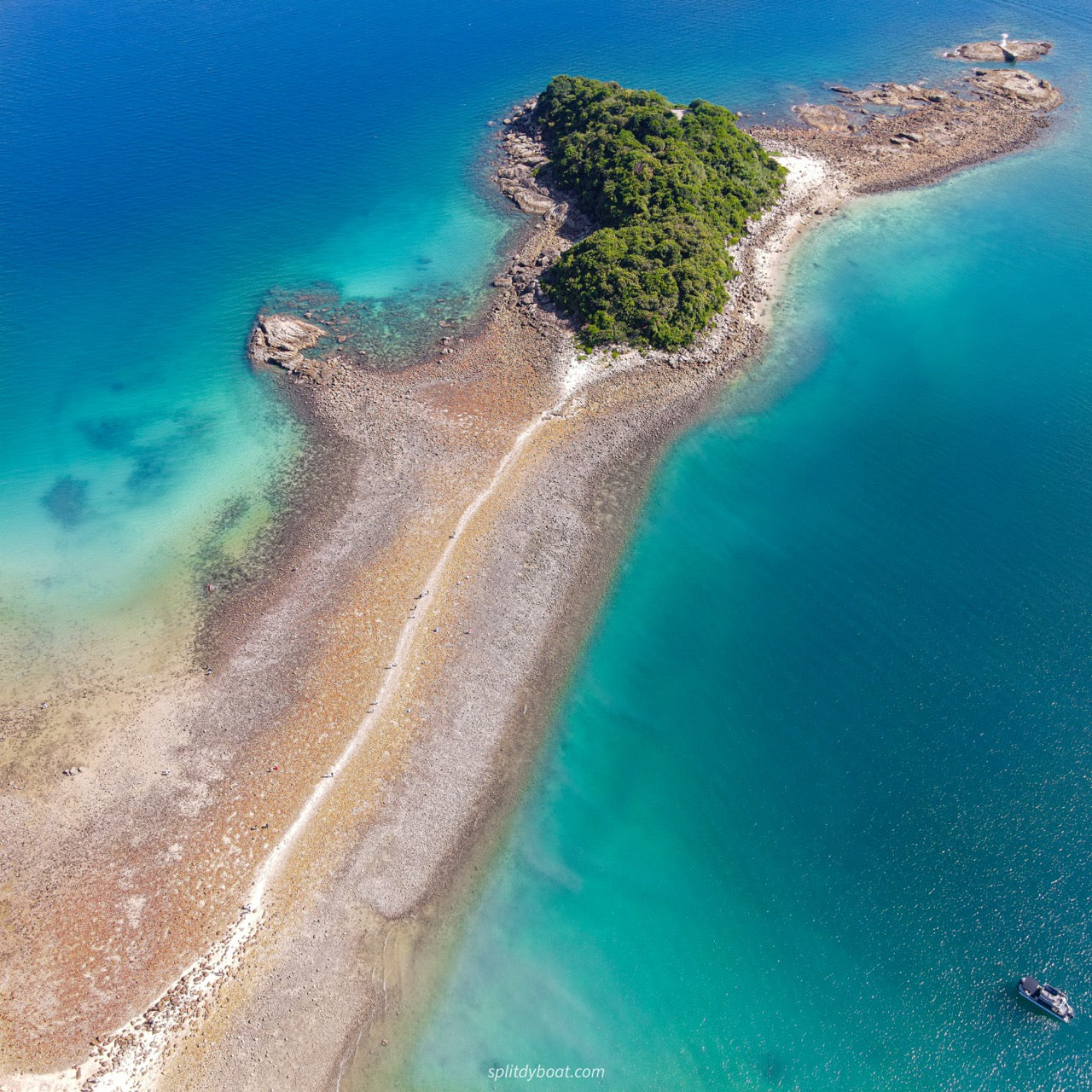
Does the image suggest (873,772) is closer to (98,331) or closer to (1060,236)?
(1060,236)

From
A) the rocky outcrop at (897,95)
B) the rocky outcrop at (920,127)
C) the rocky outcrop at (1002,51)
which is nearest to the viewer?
the rocky outcrop at (920,127)

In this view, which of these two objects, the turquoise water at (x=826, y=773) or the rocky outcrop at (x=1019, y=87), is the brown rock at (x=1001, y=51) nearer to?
the rocky outcrop at (x=1019, y=87)

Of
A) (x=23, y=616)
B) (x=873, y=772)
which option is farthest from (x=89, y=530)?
(x=873, y=772)

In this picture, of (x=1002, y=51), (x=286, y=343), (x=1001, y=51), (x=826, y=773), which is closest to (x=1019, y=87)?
(x=1002, y=51)

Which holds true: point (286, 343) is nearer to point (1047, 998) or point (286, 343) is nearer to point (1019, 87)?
point (1047, 998)

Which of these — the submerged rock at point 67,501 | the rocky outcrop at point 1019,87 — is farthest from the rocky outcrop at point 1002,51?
the submerged rock at point 67,501

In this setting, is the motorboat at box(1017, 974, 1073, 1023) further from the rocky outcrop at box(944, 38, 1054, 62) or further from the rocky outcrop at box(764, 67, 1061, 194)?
the rocky outcrop at box(944, 38, 1054, 62)

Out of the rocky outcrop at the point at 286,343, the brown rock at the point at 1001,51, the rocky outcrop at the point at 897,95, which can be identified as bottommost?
the rocky outcrop at the point at 286,343

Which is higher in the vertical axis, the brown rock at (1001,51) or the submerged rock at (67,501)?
the brown rock at (1001,51)
